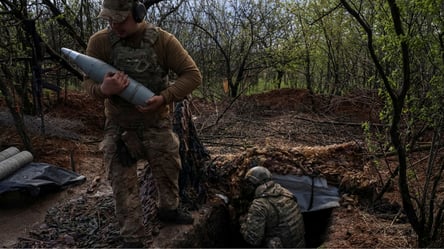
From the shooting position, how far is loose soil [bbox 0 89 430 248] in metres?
4.19

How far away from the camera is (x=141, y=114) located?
3.30 m

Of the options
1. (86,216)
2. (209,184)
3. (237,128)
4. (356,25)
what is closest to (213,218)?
(209,184)

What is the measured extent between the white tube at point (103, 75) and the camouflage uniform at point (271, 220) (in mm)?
1753

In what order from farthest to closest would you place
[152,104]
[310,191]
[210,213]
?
1. [310,191]
2. [210,213]
3. [152,104]

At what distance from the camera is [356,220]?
14.3 ft

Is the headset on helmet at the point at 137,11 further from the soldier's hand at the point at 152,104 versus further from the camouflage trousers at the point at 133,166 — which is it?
the camouflage trousers at the point at 133,166

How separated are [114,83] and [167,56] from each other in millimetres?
500

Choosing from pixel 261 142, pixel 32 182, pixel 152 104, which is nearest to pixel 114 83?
pixel 152 104

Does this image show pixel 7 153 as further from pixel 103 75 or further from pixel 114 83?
pixel 114 83

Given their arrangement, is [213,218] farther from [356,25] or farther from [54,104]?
[356,25]

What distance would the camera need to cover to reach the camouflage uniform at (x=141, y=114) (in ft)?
10.2

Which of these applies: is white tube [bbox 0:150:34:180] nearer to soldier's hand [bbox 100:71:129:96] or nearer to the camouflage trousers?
the camouflage trousers

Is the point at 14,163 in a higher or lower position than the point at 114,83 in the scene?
lower

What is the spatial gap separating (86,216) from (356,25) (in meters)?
8.20
